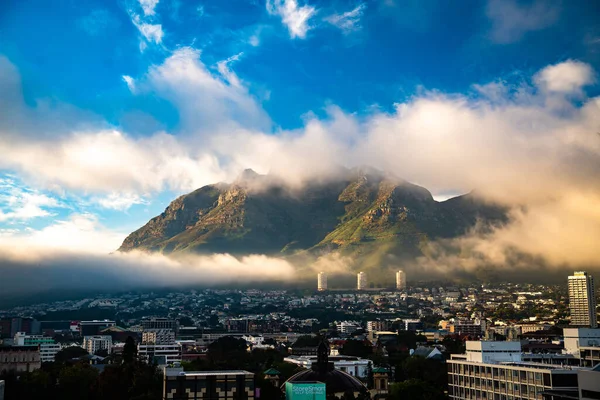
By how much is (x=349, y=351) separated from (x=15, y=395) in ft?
271

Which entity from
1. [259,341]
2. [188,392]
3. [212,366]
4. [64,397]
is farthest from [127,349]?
[259,341]

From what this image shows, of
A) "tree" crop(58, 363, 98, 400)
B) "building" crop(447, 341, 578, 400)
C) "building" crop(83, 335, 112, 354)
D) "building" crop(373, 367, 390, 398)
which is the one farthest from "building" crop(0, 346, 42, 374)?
"building" crop(83, 335, 112, 354)

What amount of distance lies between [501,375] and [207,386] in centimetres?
3130

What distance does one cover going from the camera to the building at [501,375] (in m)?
60.2

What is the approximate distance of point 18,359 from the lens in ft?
326

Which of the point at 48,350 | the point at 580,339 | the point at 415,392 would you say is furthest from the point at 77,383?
the point at 48,350

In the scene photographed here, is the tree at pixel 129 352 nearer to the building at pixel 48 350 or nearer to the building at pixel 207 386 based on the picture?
the building at pixel 207 386

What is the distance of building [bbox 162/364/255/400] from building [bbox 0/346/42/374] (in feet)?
163

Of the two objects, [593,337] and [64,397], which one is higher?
[593,337]

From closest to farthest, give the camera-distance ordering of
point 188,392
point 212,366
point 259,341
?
point 188,392
point 212,366
point 259,341

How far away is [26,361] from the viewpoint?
100 metres

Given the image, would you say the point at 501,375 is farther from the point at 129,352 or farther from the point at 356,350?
the point at 356,350

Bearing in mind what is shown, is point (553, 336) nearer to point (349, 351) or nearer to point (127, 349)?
point (349, 351)

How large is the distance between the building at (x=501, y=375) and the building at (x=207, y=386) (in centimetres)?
2693
